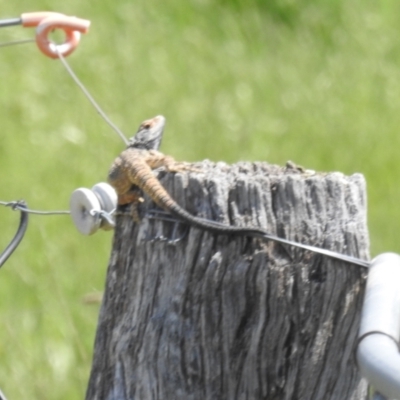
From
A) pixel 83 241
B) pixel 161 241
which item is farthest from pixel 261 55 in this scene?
pixel 161 241

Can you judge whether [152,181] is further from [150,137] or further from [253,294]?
[150,137]

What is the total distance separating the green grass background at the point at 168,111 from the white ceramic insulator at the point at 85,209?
5.76 ft

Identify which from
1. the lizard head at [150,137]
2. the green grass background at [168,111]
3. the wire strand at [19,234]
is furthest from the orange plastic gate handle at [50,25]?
the green grass background at [168,111]

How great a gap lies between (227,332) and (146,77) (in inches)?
199

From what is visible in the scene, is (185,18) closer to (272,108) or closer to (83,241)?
(272,108)

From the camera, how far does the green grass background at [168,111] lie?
4.61 meters

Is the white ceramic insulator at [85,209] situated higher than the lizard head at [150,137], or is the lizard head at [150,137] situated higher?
the lizard head at [150,137]

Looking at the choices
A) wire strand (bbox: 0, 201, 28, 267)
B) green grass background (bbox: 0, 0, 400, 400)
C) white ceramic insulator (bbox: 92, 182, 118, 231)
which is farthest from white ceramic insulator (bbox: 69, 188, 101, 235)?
green grass background (bbox: 0, 0, 400, 400)

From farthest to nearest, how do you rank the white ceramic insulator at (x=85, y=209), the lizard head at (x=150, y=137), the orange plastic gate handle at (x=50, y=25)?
the lizard head at (x=150, y=137) < the orange plastic gate handle at (x=50, y=25) < the white ceramic insulator at (x=85, y=209)

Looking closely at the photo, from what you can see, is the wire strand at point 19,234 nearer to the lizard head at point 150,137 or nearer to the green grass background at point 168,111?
the lizard head at point 150,137

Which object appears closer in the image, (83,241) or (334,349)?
(334,349)

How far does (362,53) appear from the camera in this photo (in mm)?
7996

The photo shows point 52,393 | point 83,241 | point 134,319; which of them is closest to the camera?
point 134,319

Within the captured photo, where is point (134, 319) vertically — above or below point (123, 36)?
below
